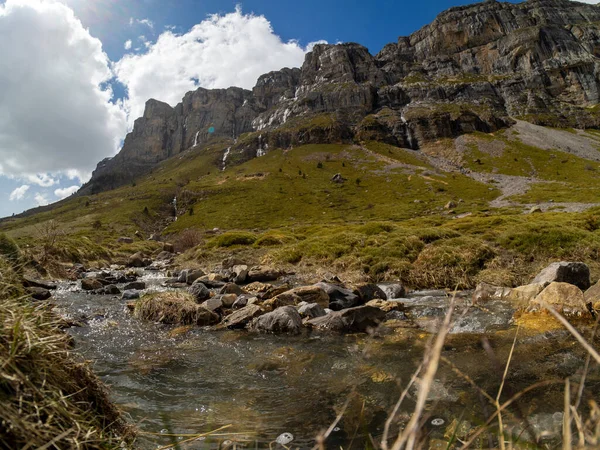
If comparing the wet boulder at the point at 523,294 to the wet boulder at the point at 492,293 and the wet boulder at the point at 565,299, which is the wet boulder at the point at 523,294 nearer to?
the wet boulder at the point at 492,293

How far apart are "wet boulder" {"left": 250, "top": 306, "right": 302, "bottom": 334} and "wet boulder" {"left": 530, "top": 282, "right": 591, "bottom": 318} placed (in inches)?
298

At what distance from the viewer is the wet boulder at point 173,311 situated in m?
13.1

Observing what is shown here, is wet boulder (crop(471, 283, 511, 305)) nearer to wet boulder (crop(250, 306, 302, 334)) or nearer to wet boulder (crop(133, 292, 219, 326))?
wet boulder (crop(250, 306, 302, 334))

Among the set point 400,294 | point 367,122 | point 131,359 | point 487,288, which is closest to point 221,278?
point 400,294

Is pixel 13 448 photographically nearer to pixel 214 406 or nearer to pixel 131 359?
pixel 214 406

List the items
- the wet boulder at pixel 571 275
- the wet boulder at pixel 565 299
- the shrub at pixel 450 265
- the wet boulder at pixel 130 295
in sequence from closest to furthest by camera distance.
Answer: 1. the wet boulder at pixel 565 299
2. the wet boulder at pixel 571 275
3. the shrub at pixel 450 265
4. the wet boulder at pixel 130 295

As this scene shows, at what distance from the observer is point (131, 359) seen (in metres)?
9.41

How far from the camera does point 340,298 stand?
1498cm

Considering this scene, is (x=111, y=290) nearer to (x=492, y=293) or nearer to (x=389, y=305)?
(x=389, y=305)

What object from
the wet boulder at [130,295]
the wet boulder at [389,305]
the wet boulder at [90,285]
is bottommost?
the wet boulder at [389,305]

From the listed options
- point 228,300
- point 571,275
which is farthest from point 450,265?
point 228,300

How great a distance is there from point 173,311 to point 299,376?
7256mm

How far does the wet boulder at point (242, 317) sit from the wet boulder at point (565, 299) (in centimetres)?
929

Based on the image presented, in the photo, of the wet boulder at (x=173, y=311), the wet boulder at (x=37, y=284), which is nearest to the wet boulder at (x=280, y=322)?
the wet boulder at (x=173, y=311)
